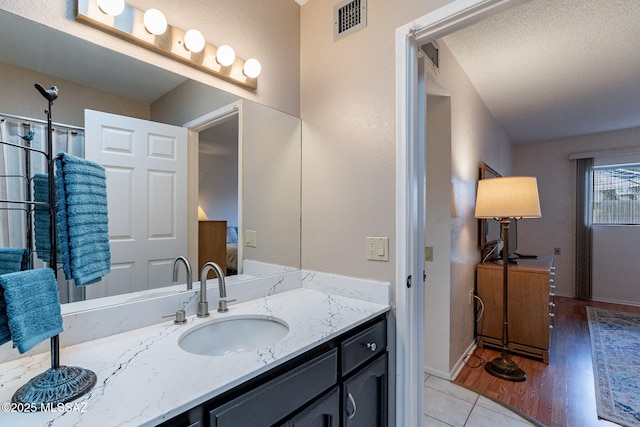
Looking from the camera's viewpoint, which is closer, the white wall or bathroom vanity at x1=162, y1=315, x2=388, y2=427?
bathroom vanity at x1=162, y1=315, x2=388, y2=427

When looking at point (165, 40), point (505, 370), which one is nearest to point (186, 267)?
point (165, 40)

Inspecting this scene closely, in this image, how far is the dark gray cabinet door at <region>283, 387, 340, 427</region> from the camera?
93cm

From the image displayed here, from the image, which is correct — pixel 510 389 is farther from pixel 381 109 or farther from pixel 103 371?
pixel 103 371

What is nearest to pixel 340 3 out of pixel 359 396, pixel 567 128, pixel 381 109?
pixel 381 109

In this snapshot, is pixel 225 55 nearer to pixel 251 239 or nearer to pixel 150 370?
pixel 251 239

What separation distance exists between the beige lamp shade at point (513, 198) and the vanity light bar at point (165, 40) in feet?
6.73

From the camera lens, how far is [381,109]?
4.75 feet

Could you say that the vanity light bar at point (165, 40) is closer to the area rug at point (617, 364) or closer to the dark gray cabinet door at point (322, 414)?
the dark gray cabinet door at point (322, 414)

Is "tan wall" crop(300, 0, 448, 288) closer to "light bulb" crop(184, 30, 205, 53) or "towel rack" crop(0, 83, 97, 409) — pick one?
"light bulb" crop(184, 30, 205, 53)

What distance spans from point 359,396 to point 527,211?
200 centimetres

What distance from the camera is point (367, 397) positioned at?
1248mm

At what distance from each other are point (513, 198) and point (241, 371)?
241 cm

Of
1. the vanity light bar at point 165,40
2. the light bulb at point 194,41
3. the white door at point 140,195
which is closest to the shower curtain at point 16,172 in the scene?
the white door at point 140,195

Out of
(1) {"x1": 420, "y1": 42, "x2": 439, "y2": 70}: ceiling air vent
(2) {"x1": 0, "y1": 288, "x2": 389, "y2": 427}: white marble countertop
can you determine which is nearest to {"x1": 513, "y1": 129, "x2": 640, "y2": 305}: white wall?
(1) {"x1": 420, "y1": 42, "x2": 439, "y2": 70}: ceiling air vent
